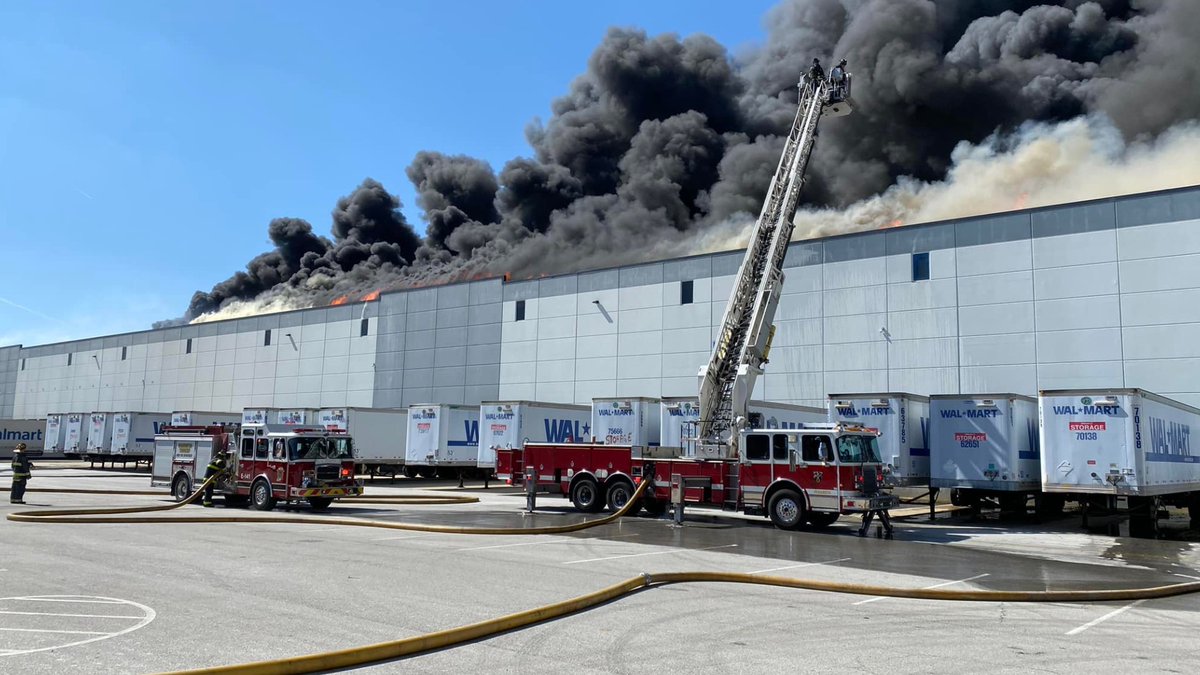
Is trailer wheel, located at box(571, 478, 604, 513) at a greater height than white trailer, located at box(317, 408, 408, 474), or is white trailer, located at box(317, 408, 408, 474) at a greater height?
white trailer, located at box(317, 408, 408, 474)

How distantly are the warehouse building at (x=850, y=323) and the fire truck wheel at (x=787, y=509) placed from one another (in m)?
14.0

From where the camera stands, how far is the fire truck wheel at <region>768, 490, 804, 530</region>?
1817 cm

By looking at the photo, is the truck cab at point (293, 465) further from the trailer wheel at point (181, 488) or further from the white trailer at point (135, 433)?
the white trailer at point (135, 433)

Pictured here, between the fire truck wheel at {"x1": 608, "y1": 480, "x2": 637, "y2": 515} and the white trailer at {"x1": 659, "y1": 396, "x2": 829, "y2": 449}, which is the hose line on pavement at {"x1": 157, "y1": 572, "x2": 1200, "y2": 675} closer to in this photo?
the fire truck wheel at {"x1": 608, "y1": 480, "x2": 637, "y2": 515}

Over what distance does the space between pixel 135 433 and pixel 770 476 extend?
114ft

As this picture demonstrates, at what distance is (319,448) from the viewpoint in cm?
2084

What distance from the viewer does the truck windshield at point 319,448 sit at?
20484 mm

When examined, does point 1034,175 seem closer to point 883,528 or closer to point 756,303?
point 756,303

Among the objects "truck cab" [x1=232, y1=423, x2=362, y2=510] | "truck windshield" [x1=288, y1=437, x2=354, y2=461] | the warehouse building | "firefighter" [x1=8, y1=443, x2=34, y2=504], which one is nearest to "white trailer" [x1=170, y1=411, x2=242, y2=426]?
the warehouse building

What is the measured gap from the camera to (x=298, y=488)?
2022 centimetres

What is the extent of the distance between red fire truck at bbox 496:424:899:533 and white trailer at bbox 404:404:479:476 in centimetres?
1290

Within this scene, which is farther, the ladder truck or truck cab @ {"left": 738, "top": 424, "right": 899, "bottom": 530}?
the ladder truck

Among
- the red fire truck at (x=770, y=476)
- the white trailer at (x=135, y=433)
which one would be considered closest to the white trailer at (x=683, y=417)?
the red fire truck at (x=770, y=476)

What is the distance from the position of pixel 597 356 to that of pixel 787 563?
26832 mm
